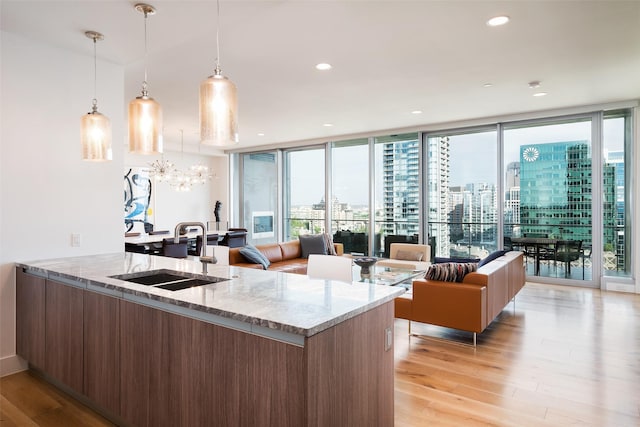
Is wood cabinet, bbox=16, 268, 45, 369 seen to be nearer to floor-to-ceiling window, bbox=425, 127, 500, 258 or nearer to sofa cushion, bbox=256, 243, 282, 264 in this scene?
sofa cushion, bbox=256, 243, 282, 264

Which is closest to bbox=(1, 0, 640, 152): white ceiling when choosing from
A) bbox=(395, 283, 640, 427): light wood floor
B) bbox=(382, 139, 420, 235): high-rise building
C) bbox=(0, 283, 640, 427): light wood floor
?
bbox=(382, 139, 420, 235): high-rise building

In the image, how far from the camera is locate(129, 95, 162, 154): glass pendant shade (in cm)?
228

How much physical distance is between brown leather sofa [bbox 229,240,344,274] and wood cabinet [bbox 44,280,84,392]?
2726mm

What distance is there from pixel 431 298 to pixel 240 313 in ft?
8.60

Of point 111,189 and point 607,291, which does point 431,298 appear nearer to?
point 111,189

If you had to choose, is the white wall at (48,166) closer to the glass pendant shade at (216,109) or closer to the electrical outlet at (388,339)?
the glass pendant shade at (216,109)

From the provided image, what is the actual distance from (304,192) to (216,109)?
7.49 meters

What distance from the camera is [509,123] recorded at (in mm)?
6816

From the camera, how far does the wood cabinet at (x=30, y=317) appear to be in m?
2.78

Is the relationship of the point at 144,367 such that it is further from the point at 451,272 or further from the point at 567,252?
the point at 567,252

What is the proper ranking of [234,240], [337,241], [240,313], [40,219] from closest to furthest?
[240,313] < [40,219] < [234,240] < [337,241]

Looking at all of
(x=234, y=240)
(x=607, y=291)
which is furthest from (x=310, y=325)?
(x=234, y=240)

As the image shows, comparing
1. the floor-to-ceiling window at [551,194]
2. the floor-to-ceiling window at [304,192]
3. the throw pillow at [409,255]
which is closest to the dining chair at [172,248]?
the floor-to-ceiling window at [304,192]

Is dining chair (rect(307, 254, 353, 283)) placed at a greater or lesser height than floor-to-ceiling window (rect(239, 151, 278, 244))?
lesser
